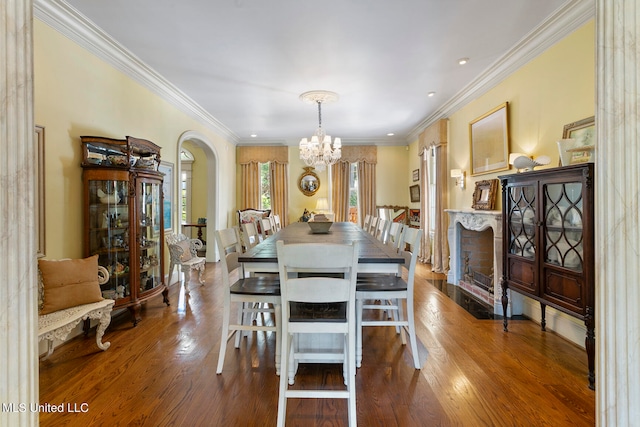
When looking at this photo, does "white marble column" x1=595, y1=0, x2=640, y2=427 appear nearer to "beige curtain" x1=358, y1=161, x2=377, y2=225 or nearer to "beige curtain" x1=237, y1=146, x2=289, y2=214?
"beige curtain" x1=358, y1=161, x2=377, y2=225

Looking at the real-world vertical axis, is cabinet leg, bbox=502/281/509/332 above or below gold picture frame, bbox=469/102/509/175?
below

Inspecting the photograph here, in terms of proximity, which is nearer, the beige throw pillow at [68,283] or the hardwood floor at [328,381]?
the hardwood floor at [328,381]

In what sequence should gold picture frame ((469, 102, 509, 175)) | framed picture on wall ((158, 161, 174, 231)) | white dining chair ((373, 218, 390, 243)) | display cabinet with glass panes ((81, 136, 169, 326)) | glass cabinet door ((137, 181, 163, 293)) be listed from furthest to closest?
framed picture on wall ((158, 161, 174, 231)) → gold picture frame ((469, 102, 509, 175)) → white dining chair ((373, 218, 390, 243)) → glass cabinet door ((137, 181, 163, 293)) → display cabinet with glass panes ((81, 136, 169, 326))

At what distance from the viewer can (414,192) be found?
7.30 meters

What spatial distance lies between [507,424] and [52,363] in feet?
10.3

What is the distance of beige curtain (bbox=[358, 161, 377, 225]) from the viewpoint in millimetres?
7746

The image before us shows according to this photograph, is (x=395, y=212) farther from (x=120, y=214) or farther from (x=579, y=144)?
(x=120, y=214)

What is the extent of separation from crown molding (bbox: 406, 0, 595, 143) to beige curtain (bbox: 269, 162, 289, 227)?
4281 mm

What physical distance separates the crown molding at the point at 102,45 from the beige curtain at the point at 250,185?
9.84 feet

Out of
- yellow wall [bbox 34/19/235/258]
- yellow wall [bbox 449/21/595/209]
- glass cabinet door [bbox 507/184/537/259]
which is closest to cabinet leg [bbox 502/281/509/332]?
glass cabinet door [bbox 507/184/537/259]

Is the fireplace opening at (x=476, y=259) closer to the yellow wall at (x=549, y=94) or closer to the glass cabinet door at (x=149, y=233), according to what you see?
the yellow wall at (x=549, y=94)

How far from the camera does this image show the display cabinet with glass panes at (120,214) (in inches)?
116

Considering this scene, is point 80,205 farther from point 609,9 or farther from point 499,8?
point 499,8

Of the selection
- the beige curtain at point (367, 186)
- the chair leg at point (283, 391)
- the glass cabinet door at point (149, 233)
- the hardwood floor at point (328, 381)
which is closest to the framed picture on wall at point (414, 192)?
the beige curtain at point (367, 186)
